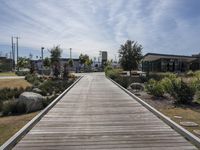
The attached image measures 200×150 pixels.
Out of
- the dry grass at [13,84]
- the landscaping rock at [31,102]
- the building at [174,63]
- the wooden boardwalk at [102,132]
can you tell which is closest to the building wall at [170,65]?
the building at [174,63]

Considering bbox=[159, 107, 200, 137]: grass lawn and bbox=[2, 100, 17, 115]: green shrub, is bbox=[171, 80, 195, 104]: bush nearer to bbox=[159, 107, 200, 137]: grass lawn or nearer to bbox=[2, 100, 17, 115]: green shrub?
bbox=[159, 107, 200, 137]: grass lawn

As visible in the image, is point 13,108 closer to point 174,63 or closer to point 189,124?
point 189,124

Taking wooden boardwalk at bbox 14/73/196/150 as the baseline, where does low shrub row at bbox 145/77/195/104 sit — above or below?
above

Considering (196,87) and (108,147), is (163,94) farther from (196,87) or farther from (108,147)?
(108,147)

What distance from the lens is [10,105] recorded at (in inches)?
643

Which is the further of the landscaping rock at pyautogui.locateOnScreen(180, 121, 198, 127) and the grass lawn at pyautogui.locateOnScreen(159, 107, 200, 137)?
the grass lawn at pyautogui.locateOnScreen(159, 107, 200, 137)

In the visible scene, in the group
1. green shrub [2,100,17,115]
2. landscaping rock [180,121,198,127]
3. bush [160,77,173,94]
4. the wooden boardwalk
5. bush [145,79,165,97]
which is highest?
bush [160,77,173,94]

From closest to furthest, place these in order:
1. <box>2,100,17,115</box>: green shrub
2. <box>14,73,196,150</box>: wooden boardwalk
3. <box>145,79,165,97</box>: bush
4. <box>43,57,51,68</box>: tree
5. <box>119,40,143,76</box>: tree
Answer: <box>14,73,196,150</box>: wooden boardwalk, <box>2,100,17,115</box>: green shrub, <box>145,79,165,97</box>: bush, <box>119,40,143,76</box>: tree, <box>43,57,51,68</box>: tree

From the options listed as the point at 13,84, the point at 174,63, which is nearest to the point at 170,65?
the point at 174,63

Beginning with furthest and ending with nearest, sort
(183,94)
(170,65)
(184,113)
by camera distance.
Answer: (170,65) < (183,94) < (184,113)

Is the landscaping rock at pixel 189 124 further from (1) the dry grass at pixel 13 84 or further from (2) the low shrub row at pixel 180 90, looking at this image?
(1) the dry grass at pixel 13 84

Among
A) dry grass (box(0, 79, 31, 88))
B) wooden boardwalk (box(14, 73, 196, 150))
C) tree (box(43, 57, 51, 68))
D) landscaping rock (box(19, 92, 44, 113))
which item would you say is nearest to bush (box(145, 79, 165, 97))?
wooden boardwalk (box(14, 73, 196, 150))

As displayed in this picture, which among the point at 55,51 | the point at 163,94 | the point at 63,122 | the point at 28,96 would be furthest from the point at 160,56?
the point at 63,122

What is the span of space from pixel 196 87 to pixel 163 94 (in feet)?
11.3
